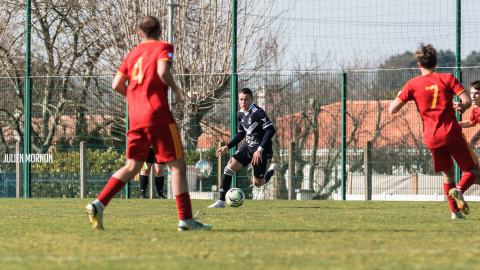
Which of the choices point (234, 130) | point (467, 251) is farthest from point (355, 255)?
point (234, 130)

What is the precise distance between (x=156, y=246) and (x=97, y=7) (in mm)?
19679

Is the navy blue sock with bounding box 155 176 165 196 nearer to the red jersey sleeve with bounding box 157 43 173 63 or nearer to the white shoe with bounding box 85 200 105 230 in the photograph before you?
the white shoe with bounding box 85 200 105 230

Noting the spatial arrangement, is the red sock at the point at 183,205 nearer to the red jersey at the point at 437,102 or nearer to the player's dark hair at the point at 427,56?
the red jersey at the point at 437,102

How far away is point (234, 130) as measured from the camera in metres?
13.8

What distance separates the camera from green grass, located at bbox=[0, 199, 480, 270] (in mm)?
3662

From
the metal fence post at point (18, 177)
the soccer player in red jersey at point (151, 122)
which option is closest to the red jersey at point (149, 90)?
the soccer player in red jersey at point (151, 122)

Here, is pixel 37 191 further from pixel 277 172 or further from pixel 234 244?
pixel 234 244

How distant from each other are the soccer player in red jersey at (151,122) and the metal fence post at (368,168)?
26.0 feet

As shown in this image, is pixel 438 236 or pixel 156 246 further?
pixel 438 236

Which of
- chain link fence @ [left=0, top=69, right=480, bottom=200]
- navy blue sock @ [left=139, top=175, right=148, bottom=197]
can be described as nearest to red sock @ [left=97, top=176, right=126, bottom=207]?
navy blue sock @ [left=139, top=175, right=148, bottom=197]

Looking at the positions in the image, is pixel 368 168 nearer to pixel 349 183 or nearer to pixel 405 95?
pixel 349 183

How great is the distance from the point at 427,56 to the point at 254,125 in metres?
3.50

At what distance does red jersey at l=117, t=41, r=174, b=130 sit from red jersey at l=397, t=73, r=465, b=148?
2774 mm

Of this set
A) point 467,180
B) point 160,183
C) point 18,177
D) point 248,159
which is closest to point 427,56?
point 467,180
